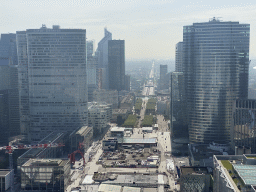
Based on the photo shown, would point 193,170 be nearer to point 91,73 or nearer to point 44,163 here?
point 44,163

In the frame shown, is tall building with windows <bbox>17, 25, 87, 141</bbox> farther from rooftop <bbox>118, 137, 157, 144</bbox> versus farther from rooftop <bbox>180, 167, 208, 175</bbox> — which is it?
Result: rooftop <bbox>180, 167, 208, 175</bbox>

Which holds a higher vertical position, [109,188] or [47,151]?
[47,151]

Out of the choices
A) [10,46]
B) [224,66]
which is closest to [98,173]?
[224,66]

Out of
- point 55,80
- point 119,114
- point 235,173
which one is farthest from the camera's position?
point 119,114

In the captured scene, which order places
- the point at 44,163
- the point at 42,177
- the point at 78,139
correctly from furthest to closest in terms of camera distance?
the point at 78,139 < the point at 44,163 < the point at 42,177

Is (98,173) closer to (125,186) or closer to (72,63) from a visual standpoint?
(125,186)

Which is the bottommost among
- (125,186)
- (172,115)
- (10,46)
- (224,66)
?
(125,186)

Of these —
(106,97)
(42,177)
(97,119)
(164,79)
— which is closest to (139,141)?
(97,119)
